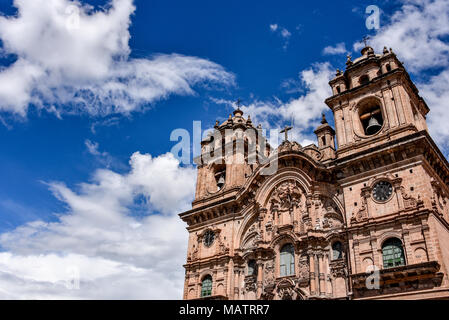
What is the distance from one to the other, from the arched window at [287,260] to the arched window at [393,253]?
6022 millimetres

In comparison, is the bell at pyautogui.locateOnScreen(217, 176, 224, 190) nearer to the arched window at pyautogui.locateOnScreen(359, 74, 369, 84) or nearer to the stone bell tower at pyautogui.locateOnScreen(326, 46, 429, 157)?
the stone bell tower at pyautogui.locateOnScreen(326, 46, 429, 157)

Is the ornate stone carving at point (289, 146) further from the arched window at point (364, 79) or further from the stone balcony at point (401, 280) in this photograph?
the stone balcony at point (401, 280)

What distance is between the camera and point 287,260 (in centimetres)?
2583

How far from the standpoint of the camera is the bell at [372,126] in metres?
25.5

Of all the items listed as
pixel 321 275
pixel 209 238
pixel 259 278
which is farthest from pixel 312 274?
pixel 209 238

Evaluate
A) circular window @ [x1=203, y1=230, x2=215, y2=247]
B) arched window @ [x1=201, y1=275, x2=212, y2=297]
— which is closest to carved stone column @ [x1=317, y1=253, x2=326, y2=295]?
arched window @ [x1=201, y1=275, x2=212, y2=297]

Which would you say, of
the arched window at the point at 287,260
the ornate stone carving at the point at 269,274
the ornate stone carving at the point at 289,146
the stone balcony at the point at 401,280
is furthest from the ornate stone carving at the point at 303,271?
the ornate stone carving at the point at 289,146

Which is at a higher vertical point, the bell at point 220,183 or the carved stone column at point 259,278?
the bell at point 220,183

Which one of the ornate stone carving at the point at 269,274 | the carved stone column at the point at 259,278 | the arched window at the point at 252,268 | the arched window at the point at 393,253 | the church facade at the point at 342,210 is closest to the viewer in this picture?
the arched window at the point at 393,253

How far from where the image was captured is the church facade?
2077 cm

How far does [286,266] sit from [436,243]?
9.09 m
